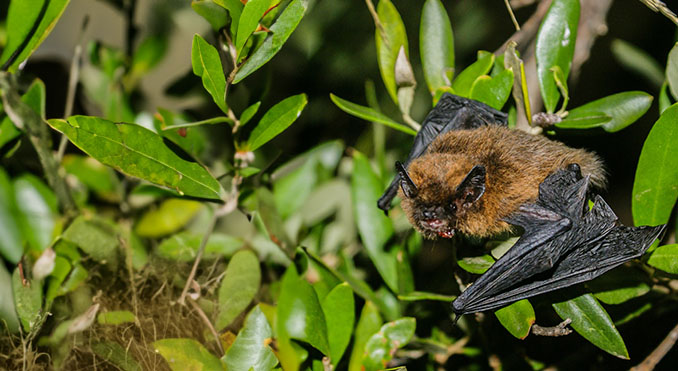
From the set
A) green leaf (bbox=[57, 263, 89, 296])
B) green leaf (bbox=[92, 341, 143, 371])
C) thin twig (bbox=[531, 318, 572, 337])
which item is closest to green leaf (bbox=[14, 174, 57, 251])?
green leaf (bbox=[57, 263, 89, 296])

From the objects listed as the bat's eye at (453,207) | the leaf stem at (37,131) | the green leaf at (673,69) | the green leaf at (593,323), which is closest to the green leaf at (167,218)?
the leaf stem at (37,131)

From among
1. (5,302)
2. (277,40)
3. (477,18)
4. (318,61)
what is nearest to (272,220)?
(277,40)

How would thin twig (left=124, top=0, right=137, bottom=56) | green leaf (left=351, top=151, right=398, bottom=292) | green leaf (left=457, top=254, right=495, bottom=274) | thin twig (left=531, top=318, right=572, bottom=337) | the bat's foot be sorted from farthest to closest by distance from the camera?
1. thin twig (left=124, top=0, right=137, bottom=56)
2. green leaf (left=351, top=151, right=398, bottom=292)
3. the bat's foot
4. green leaf (left=457, top=254, right=495, bottom=274)
5. thin twig (left=531, top=318, right=572, bottom=337)

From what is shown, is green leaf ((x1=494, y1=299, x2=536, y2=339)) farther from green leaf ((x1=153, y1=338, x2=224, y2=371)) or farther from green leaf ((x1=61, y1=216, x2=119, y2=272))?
green leaf ((x1=61, y1=216, x2=119, y2=272))

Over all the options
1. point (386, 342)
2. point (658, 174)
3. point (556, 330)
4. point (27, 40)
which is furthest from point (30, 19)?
point (658, 174)

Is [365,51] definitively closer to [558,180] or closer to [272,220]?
[272,220]
